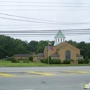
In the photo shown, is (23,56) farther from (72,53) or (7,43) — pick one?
(72,53)

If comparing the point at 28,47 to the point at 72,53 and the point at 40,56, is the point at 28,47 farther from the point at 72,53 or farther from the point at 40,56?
the point at 72,53

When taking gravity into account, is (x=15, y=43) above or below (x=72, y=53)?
above

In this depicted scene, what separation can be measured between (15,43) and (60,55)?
4846cm

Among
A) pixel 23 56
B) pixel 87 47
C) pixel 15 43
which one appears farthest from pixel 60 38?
pixel 15 43

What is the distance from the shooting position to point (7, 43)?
11256 centimetres

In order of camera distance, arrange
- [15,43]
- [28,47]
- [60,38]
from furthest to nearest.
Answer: [28,47] < [15,43] < [60,38]

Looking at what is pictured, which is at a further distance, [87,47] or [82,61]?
[87,47]

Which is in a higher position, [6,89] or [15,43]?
[15,43]

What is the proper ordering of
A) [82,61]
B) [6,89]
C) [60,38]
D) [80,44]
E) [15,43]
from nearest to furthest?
1. [6,89]
2. [82,61]
3. [60,38]
4. [80,44]
5. [15,43]

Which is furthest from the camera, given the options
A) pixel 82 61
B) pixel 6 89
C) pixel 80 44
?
pixel 80 44

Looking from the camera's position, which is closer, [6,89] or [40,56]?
[6,89]

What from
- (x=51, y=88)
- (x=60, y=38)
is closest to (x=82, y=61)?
(x=60, y=38)

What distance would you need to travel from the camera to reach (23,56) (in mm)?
108562

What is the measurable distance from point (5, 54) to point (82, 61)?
5573 centimetres
